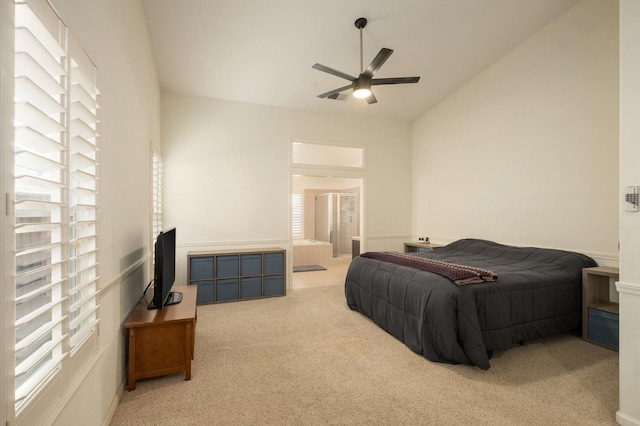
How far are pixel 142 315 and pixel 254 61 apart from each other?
3.25 meters

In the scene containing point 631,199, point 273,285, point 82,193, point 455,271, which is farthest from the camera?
point 273,285

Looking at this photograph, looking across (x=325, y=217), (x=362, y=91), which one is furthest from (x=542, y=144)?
(x=325, y=217)

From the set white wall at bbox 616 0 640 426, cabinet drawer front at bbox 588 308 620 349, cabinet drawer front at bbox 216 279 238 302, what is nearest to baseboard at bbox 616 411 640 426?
white wall at bbox 616 0 640 426

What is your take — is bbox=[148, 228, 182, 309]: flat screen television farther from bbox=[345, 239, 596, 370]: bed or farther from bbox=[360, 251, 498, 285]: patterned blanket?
bbox=[360, 251, 498, 285]: patterned blanket

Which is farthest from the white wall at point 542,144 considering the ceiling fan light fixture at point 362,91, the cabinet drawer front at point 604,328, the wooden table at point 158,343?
the wooden table at point 158,343

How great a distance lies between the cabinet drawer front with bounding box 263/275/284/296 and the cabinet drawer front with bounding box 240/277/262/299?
9cm

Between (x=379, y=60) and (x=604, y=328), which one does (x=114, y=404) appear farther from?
(x=604, y=328)

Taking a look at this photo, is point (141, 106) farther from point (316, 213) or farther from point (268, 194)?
point (316, 213)

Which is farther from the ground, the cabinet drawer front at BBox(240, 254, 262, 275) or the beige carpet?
the cabinet drawer front at BBox(240, 254, 262, 275)

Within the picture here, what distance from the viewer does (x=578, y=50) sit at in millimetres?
3574

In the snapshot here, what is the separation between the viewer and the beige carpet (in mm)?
1958

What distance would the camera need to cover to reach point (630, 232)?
1.85 metres

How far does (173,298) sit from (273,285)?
81.7 inches

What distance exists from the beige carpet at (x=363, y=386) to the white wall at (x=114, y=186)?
45 centimetres
